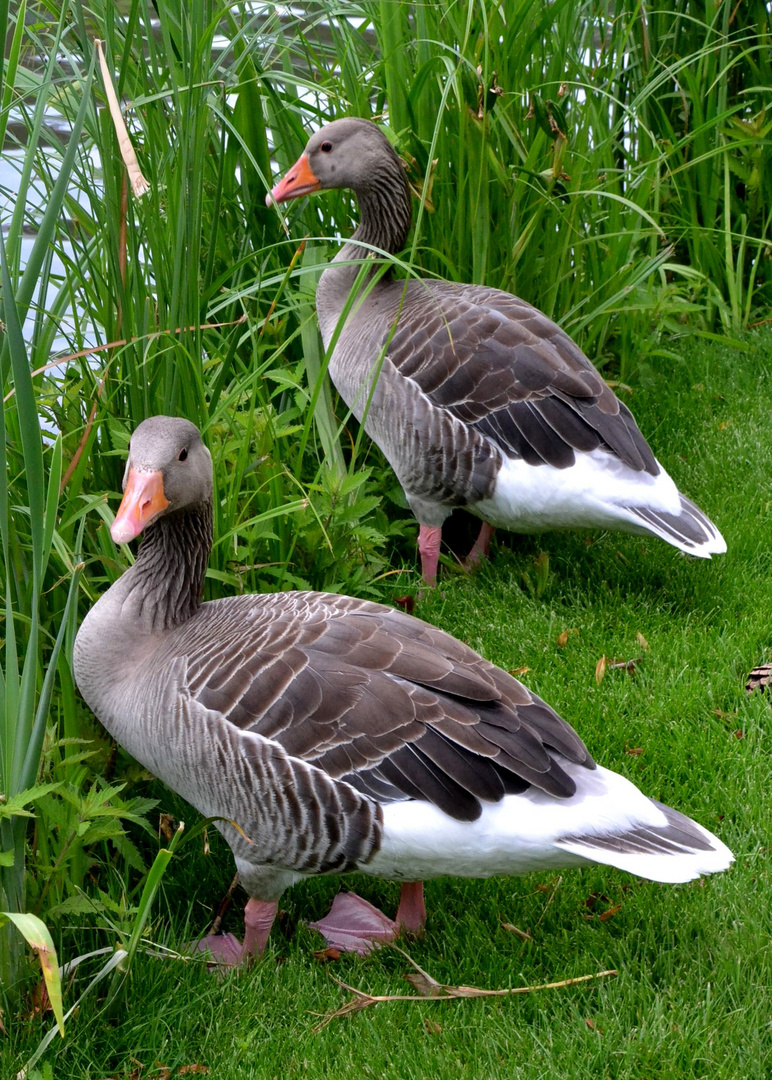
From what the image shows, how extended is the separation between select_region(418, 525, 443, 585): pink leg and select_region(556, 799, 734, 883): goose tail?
6.96ft

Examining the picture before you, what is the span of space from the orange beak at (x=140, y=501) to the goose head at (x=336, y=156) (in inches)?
89.9

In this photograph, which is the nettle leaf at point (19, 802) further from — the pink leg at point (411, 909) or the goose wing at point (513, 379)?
the goose wing at point (513, 379)

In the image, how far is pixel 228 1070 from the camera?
110 inches

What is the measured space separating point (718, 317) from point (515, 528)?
2.82 meters

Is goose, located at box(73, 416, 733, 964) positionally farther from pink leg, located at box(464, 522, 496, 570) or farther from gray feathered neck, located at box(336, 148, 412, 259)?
gray feathered neck, located at box(336, 148, 412, 259)

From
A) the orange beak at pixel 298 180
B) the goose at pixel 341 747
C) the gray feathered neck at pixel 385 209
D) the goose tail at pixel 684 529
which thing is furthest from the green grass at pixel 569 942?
the orange beak at pixel 298 180

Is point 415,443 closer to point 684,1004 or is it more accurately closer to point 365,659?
point 365,659

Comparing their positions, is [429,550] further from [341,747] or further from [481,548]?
[341,747]

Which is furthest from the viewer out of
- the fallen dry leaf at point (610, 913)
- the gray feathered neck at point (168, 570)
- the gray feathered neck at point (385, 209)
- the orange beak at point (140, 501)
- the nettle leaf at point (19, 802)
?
the gray feathered neck at point (385, 209)

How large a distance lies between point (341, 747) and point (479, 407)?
81.8 inches

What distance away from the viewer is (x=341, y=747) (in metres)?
3.05

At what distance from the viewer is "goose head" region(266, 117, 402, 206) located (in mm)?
5102

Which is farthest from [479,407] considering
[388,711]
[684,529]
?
[388,711]

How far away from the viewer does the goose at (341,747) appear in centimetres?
294
